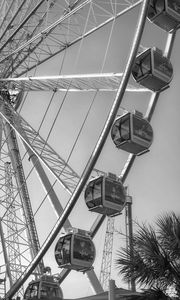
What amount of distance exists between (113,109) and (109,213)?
294 cm

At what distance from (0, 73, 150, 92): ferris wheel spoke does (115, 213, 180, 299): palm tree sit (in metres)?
6.74

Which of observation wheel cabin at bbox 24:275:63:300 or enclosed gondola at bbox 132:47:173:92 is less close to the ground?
enclosed gondola at bbox 132:47:173:92

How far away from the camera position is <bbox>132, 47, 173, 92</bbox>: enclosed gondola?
15.3 metres

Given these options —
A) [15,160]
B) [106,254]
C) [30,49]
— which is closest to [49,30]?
[30,49]

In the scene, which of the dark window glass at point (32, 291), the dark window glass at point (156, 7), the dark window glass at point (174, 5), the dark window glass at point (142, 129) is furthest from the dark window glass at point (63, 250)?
the dark window glass at point (174, 5)

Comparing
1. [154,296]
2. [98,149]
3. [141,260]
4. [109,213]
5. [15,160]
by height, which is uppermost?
[15,160]

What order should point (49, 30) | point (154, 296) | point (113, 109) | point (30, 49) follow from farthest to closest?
point (30, 49) → point (49, 30) → point (113, 109) → point (154, 296)

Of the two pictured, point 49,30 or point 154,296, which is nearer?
point 154,296

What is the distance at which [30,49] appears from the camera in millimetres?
23016

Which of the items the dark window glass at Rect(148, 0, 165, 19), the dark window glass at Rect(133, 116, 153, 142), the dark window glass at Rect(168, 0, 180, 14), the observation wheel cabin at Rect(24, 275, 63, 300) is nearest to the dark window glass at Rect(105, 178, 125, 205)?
the dark window glass at Rect(133, 116, 153, 142)

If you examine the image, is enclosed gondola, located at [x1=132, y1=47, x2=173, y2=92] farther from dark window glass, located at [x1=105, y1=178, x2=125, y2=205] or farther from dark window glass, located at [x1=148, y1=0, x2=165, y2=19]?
dark window glass, located at [x1=105, y1=178, x2=125, y2=205]

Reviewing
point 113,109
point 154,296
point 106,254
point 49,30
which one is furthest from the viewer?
point 106,254

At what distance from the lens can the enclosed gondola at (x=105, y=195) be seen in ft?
48.3

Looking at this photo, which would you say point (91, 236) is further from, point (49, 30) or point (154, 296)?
point (49, 30)
